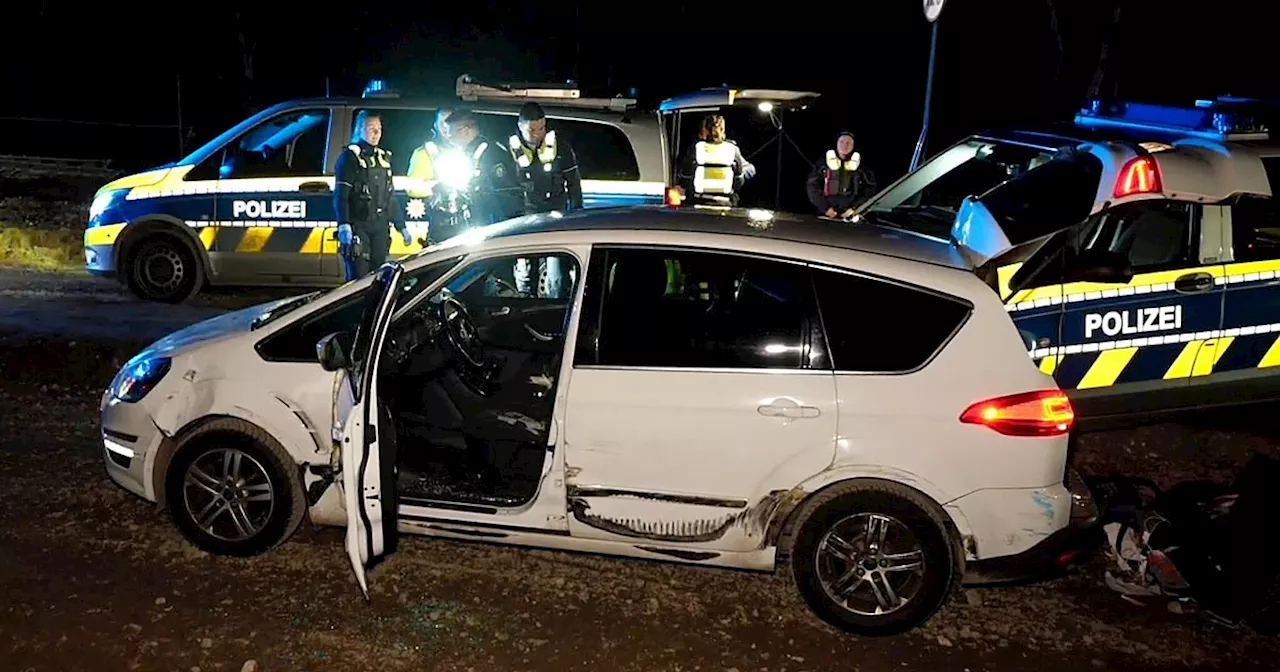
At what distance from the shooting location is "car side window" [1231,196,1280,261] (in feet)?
19.6

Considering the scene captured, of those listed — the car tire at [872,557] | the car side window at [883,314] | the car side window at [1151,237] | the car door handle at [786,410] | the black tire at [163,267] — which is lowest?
the car tire at [872,557]

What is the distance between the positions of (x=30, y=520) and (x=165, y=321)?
13.3 ft

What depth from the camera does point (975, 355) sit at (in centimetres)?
432

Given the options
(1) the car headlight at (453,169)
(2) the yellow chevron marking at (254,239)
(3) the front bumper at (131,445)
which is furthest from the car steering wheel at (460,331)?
(2) the yellow chevron marking at (254,239)

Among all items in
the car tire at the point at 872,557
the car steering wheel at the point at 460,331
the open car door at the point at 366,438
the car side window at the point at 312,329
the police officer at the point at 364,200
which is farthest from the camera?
the police officer at the point at 364,200

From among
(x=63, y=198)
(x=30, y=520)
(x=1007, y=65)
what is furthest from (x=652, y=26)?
(x=30, y=520)

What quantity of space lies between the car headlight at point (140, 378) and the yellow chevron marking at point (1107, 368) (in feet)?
14.3

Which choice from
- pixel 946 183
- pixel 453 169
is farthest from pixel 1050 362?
pixel 453 169

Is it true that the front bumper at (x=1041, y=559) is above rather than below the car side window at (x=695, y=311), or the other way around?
below

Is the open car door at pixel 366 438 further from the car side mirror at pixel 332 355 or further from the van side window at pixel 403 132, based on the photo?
the van side window at pixel 403 132

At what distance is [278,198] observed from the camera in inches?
374

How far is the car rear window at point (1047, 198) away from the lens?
4.88 metres

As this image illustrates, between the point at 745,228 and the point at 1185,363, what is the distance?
2.75 meters

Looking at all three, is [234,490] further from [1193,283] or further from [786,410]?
[1193,283]
